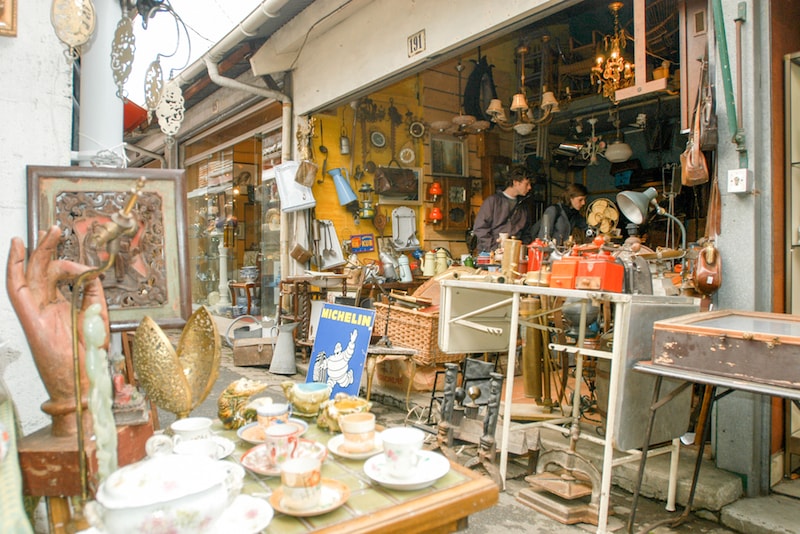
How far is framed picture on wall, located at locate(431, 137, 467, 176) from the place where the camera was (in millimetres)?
8625

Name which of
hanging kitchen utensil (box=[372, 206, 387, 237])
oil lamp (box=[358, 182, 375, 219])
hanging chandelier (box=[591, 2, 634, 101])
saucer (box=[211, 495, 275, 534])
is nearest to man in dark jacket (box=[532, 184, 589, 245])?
hanging chandelier (box=[591, 2, 634, 101])

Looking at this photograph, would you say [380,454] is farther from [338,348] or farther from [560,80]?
[560,80]

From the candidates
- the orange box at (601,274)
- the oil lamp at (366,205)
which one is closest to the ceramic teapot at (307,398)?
the orange box at (601,274)

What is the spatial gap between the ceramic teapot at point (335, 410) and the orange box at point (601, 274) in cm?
169

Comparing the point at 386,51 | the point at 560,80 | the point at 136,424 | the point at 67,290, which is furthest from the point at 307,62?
the point at 136,424

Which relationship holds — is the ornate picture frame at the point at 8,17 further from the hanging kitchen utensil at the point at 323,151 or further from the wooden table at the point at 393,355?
the hanging kitchen utensil at the point at 323,151

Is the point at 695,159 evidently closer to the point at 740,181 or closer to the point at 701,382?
the point at 740,181

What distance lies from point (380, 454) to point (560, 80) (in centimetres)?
775

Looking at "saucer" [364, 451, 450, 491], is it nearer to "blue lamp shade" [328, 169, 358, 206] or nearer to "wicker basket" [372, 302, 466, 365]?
"wicker basket" [372, 302, 466, 365]

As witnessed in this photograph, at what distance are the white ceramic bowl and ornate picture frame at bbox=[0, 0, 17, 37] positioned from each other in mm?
1928

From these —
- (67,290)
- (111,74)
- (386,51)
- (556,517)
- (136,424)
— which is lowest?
(556,517)

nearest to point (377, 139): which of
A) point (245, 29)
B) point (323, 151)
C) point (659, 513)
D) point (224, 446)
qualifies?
point (323, 151)

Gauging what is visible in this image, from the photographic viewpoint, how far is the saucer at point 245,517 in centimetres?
123

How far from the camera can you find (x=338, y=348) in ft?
15.6
